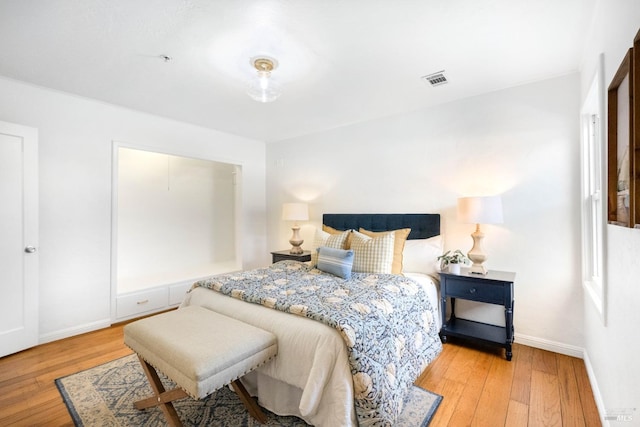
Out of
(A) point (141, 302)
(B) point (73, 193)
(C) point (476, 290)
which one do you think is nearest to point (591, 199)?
(C) point (476, 290)

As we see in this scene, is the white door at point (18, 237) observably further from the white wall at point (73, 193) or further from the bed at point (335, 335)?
the bed at point (335, 335)

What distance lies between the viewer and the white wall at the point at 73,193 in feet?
9.04

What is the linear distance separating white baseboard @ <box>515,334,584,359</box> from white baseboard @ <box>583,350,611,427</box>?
90 millimetres

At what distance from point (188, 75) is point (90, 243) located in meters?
2.07

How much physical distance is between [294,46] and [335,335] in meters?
1.92

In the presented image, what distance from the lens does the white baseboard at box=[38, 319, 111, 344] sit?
9.08 feet

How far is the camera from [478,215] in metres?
2.54

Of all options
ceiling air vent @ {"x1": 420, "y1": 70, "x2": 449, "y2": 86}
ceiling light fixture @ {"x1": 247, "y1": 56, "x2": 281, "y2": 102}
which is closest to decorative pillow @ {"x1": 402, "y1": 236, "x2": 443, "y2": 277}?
ceiling air vent @ {"x1": 420, "y1": 70, "x2": 449, "y2": 86}

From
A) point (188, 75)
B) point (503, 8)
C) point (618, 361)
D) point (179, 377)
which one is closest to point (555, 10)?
point (503, 8)

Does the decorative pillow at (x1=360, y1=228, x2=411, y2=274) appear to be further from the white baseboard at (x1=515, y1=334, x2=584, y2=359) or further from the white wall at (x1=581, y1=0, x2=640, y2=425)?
the white wall at (x1=581, y1=0, x2=640, y2=425)

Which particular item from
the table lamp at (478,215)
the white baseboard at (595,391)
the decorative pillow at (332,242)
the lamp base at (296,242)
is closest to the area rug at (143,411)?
the white baseboard at (595,391)

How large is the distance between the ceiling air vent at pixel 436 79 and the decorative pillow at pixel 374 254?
1.46 meters

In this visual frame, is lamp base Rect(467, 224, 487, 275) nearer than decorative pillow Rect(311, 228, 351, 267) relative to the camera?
Yes

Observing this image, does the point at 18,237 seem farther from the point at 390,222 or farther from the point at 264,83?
the point at 390,222
